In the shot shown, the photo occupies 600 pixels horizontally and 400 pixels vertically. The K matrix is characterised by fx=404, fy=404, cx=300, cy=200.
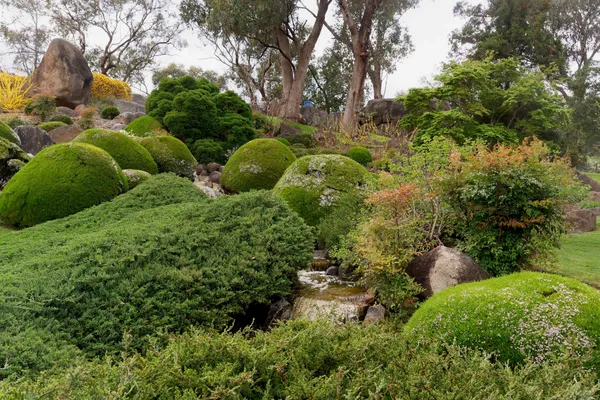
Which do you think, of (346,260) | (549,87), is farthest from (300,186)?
(549,87)

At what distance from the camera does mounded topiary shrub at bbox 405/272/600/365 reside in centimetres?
329

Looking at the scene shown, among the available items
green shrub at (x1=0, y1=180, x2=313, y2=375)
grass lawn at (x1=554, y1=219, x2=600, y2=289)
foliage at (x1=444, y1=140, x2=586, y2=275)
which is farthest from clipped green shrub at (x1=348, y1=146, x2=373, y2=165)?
Result: foliage at (x1=444, y1=140, x2=586, y2=275)

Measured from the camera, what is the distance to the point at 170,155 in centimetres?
1287

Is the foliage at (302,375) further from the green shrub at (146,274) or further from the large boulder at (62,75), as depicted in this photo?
the large boulder at (62,75)

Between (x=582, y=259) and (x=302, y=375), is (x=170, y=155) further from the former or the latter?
(x=302, y=375)

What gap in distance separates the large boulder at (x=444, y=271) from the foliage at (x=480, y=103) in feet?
27.2

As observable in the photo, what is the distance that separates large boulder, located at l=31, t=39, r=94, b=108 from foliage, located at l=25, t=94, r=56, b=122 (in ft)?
9.39

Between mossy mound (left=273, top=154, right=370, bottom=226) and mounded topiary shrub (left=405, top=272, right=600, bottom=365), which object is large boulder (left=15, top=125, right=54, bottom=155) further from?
mounded topiary shrub (left=405, top=272, right=600, bottom=365)

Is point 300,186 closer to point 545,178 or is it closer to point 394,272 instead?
point 394,272

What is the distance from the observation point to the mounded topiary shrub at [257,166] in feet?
37.5

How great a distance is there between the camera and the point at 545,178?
520cm

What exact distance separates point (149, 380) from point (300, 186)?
6.35 m

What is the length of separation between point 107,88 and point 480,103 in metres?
25.1

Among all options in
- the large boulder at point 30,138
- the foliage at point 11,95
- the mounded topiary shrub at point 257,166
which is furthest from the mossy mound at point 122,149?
the foliage at point 11,95
